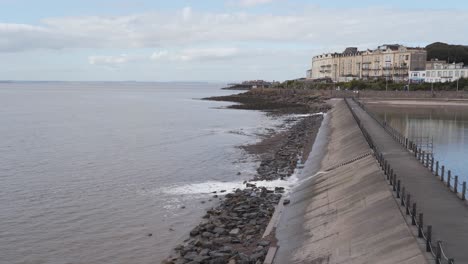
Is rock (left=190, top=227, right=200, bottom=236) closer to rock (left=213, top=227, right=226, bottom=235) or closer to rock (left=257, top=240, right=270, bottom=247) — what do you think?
rock (left=213, top=227, right=226, bottom=235)

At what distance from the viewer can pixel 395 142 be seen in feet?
104

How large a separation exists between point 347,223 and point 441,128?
43.2m

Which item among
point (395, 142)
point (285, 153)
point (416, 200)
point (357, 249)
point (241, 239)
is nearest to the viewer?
point (357, 249)

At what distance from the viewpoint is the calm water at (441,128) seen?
33125 mm

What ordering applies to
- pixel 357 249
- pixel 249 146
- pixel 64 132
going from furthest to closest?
pixel 64 132 → pixel 249 146 → pixel 357 249

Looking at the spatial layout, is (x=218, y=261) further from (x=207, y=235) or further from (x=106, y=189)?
(x=106, y=189)

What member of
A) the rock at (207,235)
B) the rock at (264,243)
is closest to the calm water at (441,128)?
the rock at (264,243)

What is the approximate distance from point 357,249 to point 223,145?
32.6m

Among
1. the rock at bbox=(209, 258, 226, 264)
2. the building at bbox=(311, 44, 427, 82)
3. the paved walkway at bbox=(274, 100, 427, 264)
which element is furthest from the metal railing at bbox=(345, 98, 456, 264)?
the building at bbox=(311, 44, 427, 82)

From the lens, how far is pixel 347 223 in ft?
51.4

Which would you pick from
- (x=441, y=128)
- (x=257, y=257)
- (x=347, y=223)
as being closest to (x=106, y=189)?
(x=257, y=257)

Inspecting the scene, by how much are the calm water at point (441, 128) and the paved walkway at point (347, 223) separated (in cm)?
831

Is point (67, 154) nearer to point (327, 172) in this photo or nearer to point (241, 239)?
point (327, 172)

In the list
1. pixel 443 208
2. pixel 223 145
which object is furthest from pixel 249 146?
pixel 443 208
